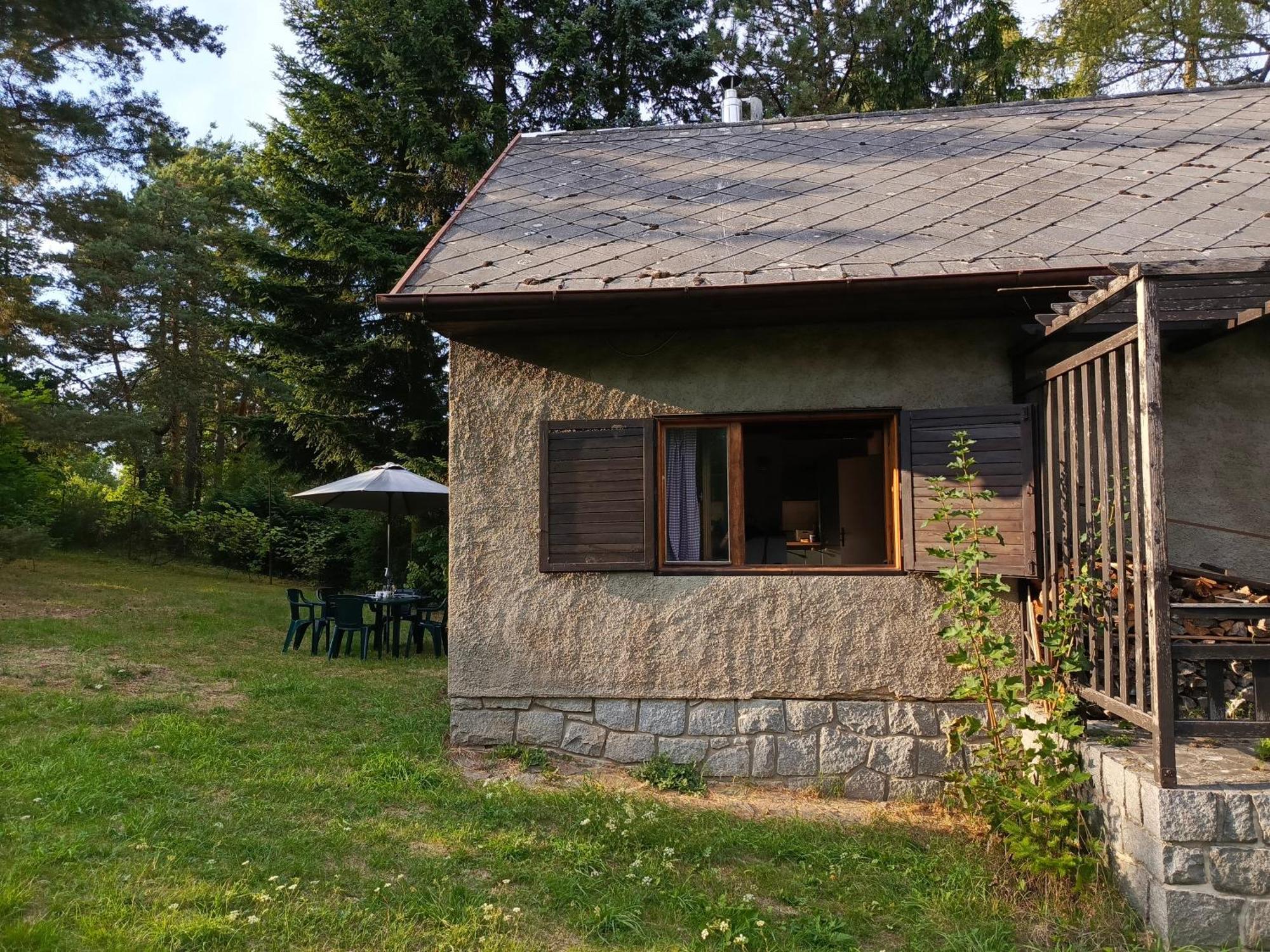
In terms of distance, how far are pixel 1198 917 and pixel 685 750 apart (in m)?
2.74

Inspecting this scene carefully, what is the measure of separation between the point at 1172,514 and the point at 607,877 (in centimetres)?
386

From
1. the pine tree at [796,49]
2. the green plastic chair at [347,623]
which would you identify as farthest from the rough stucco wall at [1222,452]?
the pine tree at [796,49]

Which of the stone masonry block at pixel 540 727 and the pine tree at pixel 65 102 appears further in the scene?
the pine tree at pixel 65 102

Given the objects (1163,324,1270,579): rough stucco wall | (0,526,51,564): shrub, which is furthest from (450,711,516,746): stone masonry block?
(0,526,51,564): shrub

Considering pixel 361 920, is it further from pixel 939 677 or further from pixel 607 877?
pixel 939 677

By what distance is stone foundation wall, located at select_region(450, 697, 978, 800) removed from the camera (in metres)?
5.04

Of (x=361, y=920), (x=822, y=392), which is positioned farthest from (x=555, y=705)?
(x=822, y=392)

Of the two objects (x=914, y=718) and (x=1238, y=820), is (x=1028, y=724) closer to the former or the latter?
(x=1238, y=820)

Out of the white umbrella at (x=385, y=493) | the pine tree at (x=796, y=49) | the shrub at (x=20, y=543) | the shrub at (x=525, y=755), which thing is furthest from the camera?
the pine tree at (x=796, y=49)

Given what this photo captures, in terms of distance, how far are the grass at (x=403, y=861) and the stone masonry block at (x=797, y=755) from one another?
582 mm

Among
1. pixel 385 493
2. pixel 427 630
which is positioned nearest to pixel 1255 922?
pixel 427 630

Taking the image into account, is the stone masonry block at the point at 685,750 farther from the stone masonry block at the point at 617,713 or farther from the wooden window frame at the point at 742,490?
the wooden window frame at the point at 742,490

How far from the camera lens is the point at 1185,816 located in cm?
322

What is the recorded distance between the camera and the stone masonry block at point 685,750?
5180 mm
